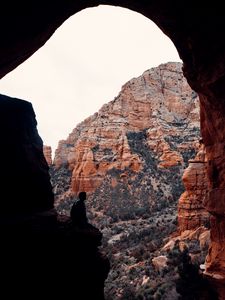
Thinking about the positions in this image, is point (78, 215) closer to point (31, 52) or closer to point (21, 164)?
point (21, 164)

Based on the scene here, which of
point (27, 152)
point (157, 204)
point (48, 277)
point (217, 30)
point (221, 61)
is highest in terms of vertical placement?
point (217, 30)

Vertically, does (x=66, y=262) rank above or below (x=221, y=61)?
below

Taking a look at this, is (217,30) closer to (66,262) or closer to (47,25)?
(47,25)

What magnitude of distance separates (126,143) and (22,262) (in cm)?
5008

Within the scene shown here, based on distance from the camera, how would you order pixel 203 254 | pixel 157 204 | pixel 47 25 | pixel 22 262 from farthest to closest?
pixel 157 204
pixel 203 254
pixel 47 25
pixel 22 262

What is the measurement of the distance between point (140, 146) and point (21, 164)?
4966 cm

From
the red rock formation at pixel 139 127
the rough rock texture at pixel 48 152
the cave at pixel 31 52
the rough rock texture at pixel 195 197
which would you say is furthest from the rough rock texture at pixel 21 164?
the rough rock texture at pixel 48 152

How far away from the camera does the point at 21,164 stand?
9742 mm

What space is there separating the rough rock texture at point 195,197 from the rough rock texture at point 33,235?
18.8 meters

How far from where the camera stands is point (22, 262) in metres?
8.09

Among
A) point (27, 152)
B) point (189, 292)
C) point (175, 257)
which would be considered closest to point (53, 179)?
point (175, 257)

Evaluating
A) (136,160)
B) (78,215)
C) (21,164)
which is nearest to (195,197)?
(78,215)

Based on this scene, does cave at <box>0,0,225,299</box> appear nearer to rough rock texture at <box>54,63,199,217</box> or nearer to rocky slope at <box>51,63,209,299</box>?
rocky slope at <box>51,63,209,299</box>

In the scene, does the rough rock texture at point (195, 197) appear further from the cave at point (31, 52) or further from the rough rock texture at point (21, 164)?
the rough rock texture at point (21, 164)
